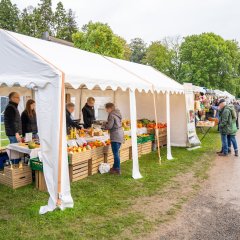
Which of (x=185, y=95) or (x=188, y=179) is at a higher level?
(x=185, y=95)

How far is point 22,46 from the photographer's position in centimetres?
556

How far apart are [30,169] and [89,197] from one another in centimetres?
151

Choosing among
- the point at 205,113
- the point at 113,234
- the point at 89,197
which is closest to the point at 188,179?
the point at 89,197

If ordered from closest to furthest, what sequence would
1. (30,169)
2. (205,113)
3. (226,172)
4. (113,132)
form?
1. (30,169)
2. (113,132)
3. (226,172)
4. (205,113)

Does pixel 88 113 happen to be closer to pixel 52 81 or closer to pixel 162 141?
pixel 162 141

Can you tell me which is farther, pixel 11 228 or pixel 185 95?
pixel 185 95

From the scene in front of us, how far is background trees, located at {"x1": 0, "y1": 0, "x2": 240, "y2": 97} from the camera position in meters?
25.6

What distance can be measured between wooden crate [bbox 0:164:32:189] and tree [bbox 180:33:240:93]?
31821 millimetres

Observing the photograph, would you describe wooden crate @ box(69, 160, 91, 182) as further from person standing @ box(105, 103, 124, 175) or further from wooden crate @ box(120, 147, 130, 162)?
wooden crate @ box(120, 147, 130, 162)

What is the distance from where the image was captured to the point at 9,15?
2009 inches

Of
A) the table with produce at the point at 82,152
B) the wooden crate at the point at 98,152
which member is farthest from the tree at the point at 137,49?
the wooden crate at the point at 98,152

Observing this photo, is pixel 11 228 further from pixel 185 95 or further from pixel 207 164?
pixel 185 95

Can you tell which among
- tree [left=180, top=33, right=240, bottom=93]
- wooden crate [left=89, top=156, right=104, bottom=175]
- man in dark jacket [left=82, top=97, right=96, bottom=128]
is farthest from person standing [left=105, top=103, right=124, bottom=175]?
tree [left=180, top=33, right=240, bottom=93]

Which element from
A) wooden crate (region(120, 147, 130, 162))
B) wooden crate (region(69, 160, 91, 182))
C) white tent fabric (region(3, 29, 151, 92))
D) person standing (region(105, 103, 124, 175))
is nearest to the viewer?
white tent fabric (region(3, 29, 151, 92))
